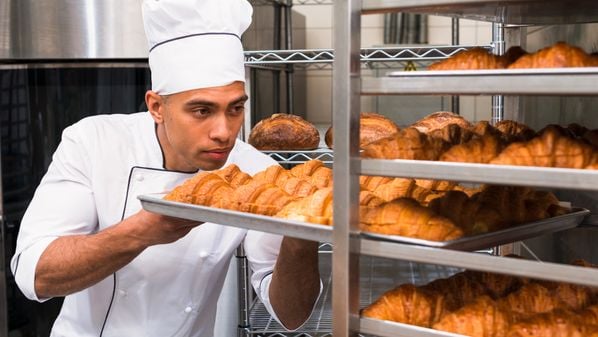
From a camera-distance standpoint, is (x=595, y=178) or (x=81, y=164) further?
(x=81, y=164)

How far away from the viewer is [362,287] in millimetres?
2680

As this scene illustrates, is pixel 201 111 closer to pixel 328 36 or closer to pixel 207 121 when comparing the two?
pixel 207 121

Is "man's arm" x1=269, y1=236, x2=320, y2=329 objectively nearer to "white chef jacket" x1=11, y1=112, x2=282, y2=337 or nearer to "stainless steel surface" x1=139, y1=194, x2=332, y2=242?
"white chef jacket" x1=11, y1=112, x2=282, y2=337

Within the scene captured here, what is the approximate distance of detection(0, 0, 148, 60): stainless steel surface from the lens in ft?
6.87

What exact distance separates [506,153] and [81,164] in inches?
44.0

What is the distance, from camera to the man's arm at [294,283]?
1528 mm

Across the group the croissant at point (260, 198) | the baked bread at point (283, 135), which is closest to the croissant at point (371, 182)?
the croissant at point (260, 198)

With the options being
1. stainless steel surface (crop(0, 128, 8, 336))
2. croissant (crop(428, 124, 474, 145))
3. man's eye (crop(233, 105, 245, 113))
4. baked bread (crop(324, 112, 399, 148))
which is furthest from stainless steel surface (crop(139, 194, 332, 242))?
stainless steel surface (crop(0, 128, 8, 336))

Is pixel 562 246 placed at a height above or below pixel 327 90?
below

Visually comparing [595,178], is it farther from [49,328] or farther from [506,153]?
[49,328]

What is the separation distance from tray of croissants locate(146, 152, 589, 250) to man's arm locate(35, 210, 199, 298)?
0.54ft

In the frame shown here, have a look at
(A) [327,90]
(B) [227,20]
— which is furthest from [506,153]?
(A) [327,90]

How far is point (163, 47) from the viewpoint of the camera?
1.54 meters

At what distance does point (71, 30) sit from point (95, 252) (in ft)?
2.84
